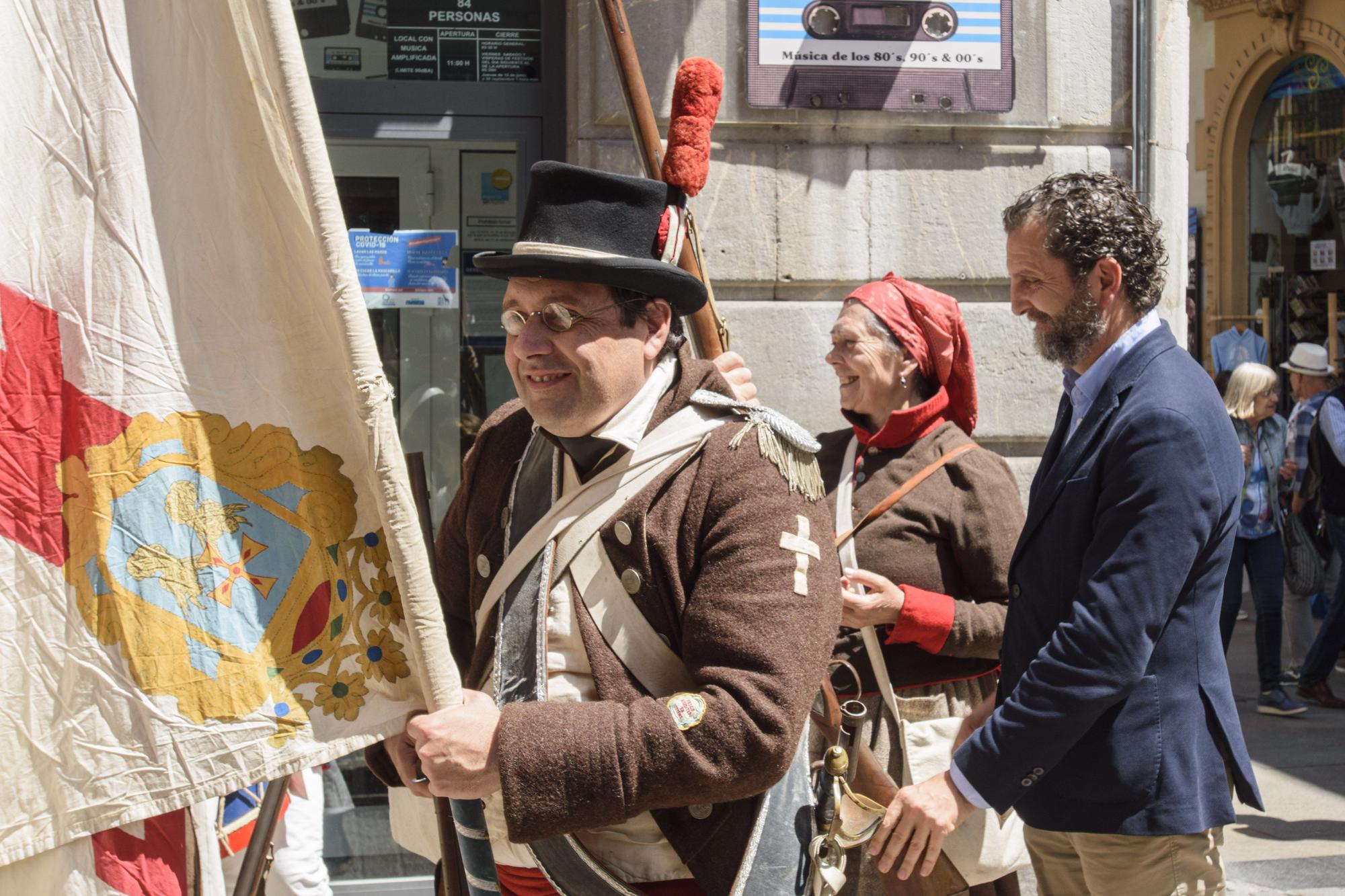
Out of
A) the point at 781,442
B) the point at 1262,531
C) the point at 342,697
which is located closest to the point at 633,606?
the point at 781,442

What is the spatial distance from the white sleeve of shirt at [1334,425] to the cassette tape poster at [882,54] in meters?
4.00

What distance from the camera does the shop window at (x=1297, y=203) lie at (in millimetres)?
14477

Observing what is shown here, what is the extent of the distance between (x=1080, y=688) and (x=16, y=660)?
1.66 m

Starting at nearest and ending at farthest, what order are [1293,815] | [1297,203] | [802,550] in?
[802,550], [1293,815], [1297,203]

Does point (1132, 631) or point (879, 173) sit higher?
point (879, 173)

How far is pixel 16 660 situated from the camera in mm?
1801

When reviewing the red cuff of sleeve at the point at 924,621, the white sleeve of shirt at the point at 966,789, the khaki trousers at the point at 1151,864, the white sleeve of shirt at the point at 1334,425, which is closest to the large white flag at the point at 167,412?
the white sleeve of shirt at the point at 966,789

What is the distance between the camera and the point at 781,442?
2273 millimetres

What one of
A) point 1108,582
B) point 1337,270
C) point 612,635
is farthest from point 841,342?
point 1337,270

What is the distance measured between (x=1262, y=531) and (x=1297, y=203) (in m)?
8.75

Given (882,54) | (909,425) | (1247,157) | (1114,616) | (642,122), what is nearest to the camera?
(1114,616)

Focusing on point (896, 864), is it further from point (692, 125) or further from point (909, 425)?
point (692, 125)

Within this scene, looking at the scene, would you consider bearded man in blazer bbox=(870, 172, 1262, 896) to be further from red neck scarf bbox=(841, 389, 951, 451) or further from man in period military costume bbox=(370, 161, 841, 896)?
red neck scarf bbox=(841, 389, 951, 451)

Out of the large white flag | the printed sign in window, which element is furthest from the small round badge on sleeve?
the printed sign in window
